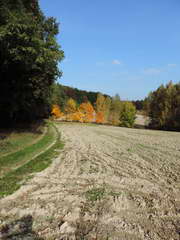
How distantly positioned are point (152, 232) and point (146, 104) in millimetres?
46161

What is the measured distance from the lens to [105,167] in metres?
6.98

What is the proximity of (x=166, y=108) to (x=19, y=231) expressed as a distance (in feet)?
133

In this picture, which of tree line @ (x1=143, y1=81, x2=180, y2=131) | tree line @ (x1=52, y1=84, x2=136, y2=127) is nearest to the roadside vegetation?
tree line @ (x1=52, y1=84, x2=136, y2=127)

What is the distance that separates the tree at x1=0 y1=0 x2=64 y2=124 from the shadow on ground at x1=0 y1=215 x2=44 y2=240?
23.8 ft

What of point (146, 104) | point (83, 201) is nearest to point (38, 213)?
point (83, 201)

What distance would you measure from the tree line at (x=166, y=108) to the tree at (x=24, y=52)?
3287cm

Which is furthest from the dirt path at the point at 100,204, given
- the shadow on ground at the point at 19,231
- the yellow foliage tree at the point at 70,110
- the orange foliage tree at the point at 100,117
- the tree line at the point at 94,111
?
the orange foliage tree at the point at 100,117

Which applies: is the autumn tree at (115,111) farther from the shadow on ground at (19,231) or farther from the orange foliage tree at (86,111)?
the shadow on ground at (19,231)

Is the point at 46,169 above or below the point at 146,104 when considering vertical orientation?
below

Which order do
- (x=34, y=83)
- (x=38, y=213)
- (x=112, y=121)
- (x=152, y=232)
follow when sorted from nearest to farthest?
(x=152, y=232) → (x=38, y=213) → (x=34, y=83) → (x=112, y=121)

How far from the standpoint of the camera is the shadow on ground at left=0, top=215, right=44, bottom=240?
282cm

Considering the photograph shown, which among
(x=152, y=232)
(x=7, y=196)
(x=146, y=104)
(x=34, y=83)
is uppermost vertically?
(x=146, y=104)

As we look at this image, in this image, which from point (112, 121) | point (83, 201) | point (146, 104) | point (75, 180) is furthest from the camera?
point (112, 121)

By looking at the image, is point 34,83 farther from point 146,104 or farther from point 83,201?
point 146,104
